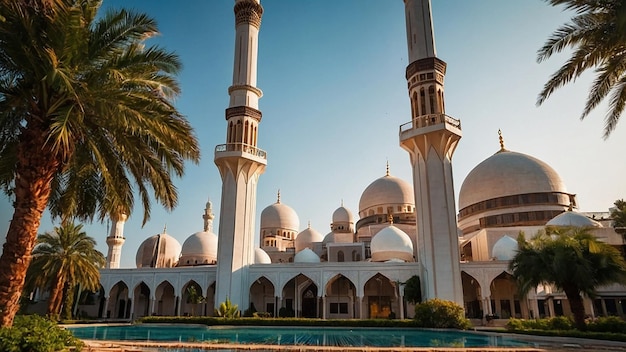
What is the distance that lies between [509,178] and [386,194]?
10498 millimetres

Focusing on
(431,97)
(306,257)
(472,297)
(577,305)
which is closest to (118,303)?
(306,257)

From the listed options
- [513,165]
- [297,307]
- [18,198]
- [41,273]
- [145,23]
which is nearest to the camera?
[18,198]

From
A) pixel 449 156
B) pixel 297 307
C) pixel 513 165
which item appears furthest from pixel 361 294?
pixel 513 165

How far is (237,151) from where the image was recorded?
2858cm

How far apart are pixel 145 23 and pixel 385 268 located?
22082mm

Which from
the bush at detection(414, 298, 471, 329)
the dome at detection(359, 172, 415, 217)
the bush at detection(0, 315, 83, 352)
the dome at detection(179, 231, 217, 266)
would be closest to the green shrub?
the bush at detection(414, 298, 471, 329)

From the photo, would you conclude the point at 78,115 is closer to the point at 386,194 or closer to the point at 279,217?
the point at 386,194

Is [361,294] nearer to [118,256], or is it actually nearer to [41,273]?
[41,273]

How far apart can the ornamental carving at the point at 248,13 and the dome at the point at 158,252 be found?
24312mm

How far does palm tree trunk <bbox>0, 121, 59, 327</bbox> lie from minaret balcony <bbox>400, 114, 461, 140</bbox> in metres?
20.2

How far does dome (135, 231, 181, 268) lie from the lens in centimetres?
4509

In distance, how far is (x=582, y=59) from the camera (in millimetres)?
10055

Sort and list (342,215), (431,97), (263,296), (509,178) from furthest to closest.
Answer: (342,215)
(509,178)
(263,296)
(431,97)

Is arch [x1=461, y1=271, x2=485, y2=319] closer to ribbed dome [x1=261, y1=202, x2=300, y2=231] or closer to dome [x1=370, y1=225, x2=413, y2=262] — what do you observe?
dome [x1=370, y1=225, x2=413, y2=262]
